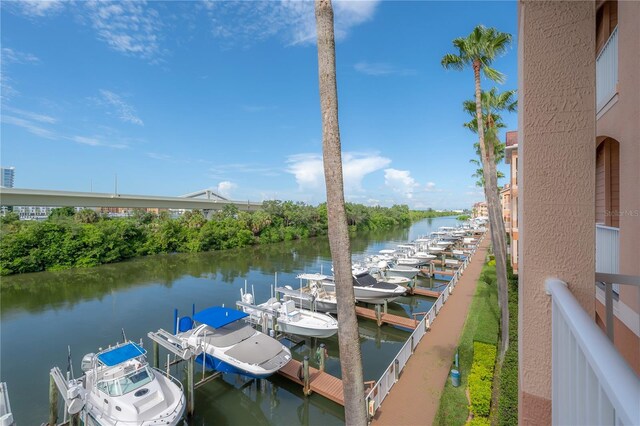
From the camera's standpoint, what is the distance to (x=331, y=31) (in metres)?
4.21

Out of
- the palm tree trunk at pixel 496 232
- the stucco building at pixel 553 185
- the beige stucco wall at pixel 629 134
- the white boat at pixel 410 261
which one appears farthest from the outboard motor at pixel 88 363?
the white boat at pixel 410 261

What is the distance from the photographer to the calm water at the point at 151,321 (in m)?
9.76

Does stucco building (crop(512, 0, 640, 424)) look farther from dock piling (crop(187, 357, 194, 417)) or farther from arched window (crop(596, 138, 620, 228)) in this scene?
dock piling (crop(187, 357, 194, 417))

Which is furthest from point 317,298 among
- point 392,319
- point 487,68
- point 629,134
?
point 629,134

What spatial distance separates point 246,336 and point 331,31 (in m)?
9.91

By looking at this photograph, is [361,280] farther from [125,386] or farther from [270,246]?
[270,246]

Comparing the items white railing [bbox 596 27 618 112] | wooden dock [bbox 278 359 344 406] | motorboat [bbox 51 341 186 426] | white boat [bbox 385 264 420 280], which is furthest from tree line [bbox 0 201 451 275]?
white railing [bbox 596 27 618 112]

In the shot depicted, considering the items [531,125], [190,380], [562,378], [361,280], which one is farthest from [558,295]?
[361,280]

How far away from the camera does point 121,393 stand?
7.86m

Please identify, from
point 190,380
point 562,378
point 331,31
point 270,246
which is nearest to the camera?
point 562,378

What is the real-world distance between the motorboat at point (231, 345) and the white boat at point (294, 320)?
6.19 feet

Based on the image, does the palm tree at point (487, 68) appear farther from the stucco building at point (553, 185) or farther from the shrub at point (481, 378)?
the stucco building at point (553, 185)

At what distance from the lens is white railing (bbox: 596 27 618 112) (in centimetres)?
486

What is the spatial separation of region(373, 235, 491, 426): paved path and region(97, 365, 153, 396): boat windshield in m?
6.14
